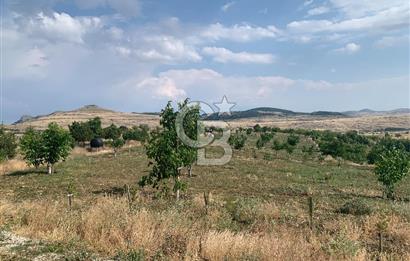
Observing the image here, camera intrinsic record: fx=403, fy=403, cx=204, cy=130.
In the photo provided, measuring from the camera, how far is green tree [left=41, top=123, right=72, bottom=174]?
1255 inches

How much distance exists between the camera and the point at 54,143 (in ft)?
105

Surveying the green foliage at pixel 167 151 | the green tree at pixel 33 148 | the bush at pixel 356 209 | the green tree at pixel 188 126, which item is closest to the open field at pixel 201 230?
the bush at pixel 356 209

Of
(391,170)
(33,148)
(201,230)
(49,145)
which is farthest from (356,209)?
(33,148)

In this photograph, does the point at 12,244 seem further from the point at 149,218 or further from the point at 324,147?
the point at 324,147

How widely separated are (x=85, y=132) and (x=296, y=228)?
188ft

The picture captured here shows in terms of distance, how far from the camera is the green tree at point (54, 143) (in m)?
31.9

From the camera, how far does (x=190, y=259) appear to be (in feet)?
26.1

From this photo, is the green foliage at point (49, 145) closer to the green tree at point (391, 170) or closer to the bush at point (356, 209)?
the bush at point (356, 209)

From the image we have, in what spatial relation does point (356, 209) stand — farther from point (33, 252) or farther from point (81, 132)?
point (81, 132)

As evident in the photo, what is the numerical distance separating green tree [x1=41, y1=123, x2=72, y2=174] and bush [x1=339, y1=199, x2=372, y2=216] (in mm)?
22726

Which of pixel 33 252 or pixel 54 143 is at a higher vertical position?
pixel 54 143

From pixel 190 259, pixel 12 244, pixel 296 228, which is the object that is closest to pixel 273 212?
pixel 296 228

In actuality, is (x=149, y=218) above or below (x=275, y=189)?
above

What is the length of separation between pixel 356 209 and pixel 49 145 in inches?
948
